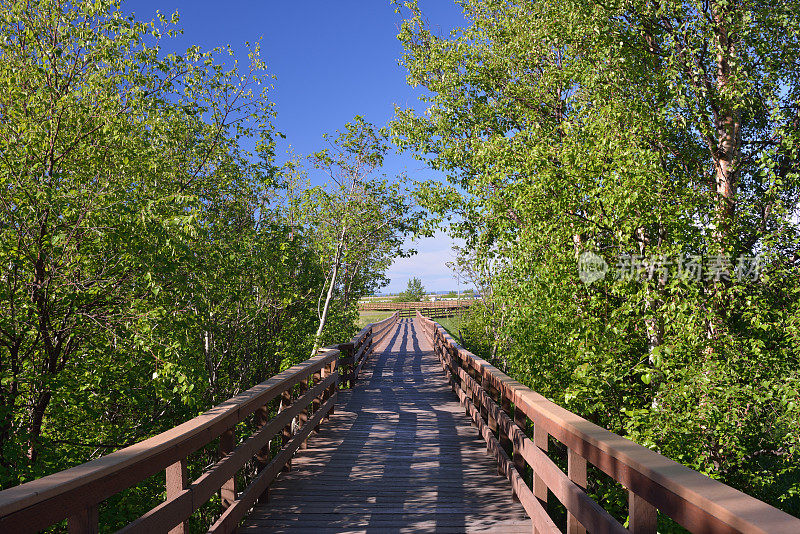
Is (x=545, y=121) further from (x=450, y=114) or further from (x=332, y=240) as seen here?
(x=332, y=240)

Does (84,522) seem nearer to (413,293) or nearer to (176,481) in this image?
(176,481)

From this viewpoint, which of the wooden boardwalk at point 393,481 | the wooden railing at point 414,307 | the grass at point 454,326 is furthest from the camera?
the wooden railing at point 414,307

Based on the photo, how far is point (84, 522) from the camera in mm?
1916

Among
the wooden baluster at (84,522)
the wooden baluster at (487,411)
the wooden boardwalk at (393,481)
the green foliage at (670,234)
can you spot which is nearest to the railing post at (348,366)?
the wooden boardwalk at (393,481)

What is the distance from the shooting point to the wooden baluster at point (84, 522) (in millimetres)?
1869

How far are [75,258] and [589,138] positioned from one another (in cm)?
649

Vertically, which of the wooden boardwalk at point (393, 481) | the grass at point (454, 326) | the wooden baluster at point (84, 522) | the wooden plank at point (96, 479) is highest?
the wooden plank at point (96, 479)

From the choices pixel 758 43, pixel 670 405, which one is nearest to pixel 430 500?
pixel 670 405

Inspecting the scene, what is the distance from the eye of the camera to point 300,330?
30.0 ft

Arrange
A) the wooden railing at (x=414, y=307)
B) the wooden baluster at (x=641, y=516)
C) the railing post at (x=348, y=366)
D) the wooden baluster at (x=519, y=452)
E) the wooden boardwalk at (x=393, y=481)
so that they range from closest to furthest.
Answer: the wooden baluster at (x=641, y=516)
the wooden boardwalk at (x=393, y=481)
the wooden baluster at (x=519, y=452)
the railing post at (x=348, y=366)
the wooden railing at (x=414, y=307)

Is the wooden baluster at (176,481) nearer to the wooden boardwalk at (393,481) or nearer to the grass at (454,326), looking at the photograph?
the wooden boardwalk at (393,481)

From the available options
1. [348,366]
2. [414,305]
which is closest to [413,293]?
[414,305]

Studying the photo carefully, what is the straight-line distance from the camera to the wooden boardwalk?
3.88m

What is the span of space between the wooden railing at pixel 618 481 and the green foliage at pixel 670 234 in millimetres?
2230
